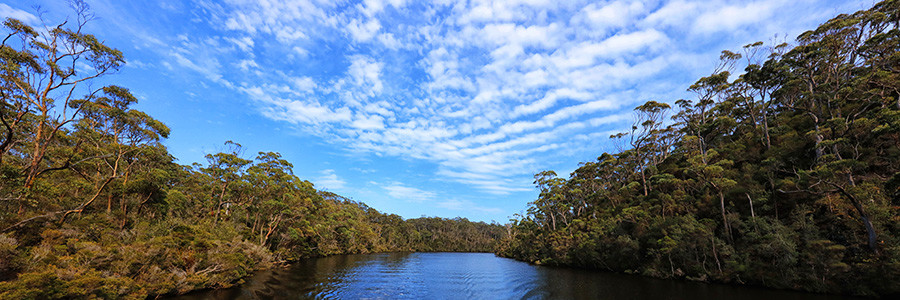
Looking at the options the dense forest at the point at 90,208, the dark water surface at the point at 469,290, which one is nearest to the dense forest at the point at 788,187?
the dark water surface at the point at 469,290

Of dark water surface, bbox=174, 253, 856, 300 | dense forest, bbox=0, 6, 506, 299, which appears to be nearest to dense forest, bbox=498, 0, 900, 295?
dark water surface, bbox=174, 253, 856, 300

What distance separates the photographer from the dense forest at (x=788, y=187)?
17.3m

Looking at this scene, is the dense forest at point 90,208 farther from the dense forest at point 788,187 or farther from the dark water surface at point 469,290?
the dense forest at point 788,187

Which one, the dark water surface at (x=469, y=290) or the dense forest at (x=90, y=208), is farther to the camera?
the dark water surface at (x=469, y=290)

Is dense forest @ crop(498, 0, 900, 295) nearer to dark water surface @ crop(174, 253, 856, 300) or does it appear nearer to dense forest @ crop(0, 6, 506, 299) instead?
dark water surface @ crop(174, 253, 856, 300)

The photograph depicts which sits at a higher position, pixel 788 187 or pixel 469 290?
pixel 788 187

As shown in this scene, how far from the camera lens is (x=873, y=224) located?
1661 cm

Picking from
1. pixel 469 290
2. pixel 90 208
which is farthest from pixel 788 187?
pixel 90 208

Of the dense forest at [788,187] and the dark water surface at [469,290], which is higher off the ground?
the dense forest at [788,187]

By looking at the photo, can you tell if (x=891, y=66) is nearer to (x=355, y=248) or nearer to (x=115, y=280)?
(x=115, y=280)

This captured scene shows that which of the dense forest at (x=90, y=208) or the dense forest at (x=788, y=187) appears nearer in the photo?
the dense forest at (x=90, y=208)

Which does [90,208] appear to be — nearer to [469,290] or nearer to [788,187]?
[469,290]

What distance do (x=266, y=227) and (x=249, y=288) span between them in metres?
22.5

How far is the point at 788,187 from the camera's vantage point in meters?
22.1
